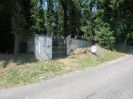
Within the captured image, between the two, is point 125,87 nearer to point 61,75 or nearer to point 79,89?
point 79,89

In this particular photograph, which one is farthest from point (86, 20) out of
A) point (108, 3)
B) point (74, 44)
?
point (74, 44)

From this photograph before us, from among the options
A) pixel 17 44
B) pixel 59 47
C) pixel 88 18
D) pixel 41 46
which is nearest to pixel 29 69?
pixel 41 46

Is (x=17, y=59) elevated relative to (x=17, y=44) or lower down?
lower down

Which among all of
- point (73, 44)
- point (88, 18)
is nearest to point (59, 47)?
point (73, 44)

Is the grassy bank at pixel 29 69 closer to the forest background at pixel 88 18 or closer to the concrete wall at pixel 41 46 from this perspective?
→ the concrete wall at pixel 41 46

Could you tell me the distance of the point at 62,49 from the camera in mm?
14375

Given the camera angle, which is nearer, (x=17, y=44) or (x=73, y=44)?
(x=17, y=44)

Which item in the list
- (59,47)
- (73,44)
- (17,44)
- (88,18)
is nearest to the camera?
(17,44)

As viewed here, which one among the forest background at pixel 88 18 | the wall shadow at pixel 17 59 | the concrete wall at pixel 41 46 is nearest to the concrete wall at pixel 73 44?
the forest background at pixel 88 18

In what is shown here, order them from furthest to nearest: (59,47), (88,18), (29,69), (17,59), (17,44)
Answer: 1. (88,18)
2. (59,47)
3. (17,44)
4. (17,59)
5. (29,69)

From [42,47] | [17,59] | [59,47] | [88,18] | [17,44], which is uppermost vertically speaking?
[88,18]

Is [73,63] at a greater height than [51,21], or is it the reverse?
[51,21]

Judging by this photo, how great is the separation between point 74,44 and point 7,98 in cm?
1062

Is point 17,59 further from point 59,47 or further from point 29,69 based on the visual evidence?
point 59,47
